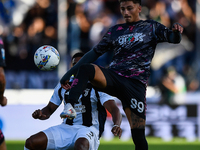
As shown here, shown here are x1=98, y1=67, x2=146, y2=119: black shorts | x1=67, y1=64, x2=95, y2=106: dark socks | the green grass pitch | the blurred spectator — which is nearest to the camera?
x1=67, y1=64, x2=95, y2=106: dark socks

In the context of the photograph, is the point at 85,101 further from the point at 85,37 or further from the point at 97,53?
the point at 85,37

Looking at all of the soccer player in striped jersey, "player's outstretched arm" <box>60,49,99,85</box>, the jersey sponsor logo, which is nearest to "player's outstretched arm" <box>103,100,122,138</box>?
the soccer player in striped jersey

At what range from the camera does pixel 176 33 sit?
435 centimetres

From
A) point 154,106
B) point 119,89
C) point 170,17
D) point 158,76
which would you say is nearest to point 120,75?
point 119,89

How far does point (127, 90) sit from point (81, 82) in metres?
0.72

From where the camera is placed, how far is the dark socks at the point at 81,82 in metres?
4.00

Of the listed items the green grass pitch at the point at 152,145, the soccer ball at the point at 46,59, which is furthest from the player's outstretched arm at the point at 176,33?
the green grass pitch at the point at 152,145

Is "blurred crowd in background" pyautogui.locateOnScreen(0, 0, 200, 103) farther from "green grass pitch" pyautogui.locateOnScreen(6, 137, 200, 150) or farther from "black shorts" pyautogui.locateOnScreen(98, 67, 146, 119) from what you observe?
"black shorts" pyautogui.locateOnScreen(98, 67, 146, 119)

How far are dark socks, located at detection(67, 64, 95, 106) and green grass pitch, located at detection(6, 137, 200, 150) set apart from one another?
14.7 feet

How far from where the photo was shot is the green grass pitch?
846 cm

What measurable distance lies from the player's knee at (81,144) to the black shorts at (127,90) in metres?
0.65

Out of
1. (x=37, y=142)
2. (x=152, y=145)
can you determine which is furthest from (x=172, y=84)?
(x=37, y=142)

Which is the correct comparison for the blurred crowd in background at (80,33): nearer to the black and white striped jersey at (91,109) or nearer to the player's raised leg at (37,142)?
the black and white striped jersey at (91,109)

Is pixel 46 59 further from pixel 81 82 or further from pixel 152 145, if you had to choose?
pixel 152 145
